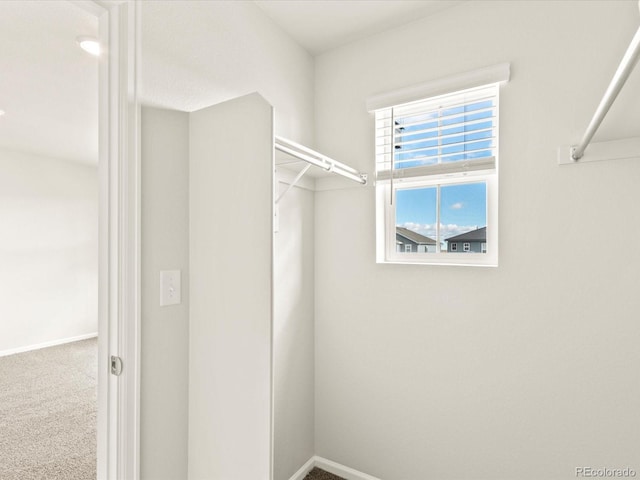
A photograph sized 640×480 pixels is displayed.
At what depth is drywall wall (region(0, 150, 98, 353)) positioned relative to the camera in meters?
4.29

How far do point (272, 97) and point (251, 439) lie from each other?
1538 mm

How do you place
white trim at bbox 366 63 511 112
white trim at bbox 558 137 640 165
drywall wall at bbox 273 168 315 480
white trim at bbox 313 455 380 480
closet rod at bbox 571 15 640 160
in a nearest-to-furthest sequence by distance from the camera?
closet rod at bbox 571 15 640 160
white trim at bbox 558 137 640 165
white trim at bbox 366 63 511 112
drywall wall at bbox 273 168 315 480
white trim at bbox 313 455 380 480

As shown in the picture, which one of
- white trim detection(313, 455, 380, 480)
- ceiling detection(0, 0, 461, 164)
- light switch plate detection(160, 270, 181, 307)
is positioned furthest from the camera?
white trim detection(313, 455, 380, 480)

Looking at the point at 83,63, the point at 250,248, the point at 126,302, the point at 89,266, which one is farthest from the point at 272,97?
the point at 89,266

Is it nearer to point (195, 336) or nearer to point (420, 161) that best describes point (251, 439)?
point (195, 336)

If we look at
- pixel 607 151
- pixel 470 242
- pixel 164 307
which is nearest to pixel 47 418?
pixel 164 307

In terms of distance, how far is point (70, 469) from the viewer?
2.02m

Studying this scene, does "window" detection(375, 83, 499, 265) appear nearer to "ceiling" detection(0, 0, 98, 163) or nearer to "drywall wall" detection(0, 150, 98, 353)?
"ceiling" detection(0, 0, 98, 163)

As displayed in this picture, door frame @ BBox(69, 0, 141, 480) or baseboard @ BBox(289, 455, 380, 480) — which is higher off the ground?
door frame @ BBox(69, 0, 141, 480)

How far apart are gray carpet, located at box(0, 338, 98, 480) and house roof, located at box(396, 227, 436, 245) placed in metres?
2.22

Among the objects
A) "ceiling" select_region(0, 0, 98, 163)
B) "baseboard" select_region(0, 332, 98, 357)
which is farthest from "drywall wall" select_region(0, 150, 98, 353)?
"ceiling" select_region(0, 0, 98, 163)

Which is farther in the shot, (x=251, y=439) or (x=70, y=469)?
(x=70, y=469)

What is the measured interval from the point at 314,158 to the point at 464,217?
0.85 meters

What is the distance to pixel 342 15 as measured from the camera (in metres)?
1.79
